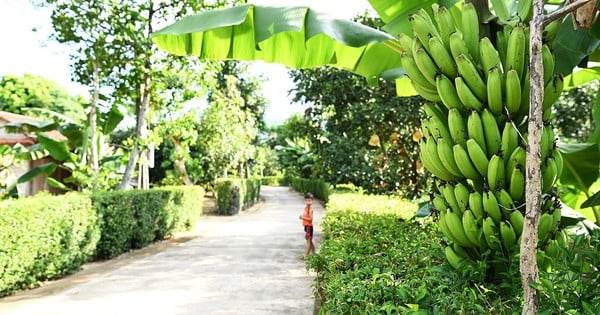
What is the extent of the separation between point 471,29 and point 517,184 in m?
0.81

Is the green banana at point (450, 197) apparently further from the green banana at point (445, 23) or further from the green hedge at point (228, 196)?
the green hedge at point (228, 196)

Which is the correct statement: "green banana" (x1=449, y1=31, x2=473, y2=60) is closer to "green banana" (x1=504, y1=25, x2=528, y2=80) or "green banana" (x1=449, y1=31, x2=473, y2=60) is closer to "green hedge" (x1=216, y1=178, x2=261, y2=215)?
"green banana" (x1=504, y1=25, x2=528, y2=80)

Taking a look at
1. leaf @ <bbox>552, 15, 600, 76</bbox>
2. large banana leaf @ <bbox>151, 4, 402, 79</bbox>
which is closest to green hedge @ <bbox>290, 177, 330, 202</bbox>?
large banana leaf @ <bbox>151, 4, 402, 79</bbox>

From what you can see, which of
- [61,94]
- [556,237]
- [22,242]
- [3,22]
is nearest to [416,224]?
[556,237]

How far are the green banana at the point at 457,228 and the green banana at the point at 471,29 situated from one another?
79cm

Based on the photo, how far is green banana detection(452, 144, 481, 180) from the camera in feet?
6.80

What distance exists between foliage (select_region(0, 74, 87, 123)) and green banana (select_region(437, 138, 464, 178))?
29.1 metres

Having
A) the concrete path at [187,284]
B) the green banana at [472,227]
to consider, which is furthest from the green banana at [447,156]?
the concrete path at [187,284]

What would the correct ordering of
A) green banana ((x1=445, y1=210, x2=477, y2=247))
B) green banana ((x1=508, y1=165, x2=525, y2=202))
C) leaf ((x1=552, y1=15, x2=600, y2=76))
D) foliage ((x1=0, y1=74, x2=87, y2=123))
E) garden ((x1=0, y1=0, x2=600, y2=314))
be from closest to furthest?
garden ((x1=0, y1=0, x2=600, y2=314)), green banana ((x1=508, y1=165, x2=525, y2=202)), green banana ((x1=445, y1=210, x2=477, y2=247)), leaf ((x1=552, y1=15, x2=600, y2=76)), foliage ((x1=0, y1=74, x2=87, y2=123))

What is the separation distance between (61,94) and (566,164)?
123ft

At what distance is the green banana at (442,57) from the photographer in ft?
6.95

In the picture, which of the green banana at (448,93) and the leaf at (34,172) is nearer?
the green banana at (448,93)

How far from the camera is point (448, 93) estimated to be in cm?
216

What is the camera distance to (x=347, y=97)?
13.1 metres
